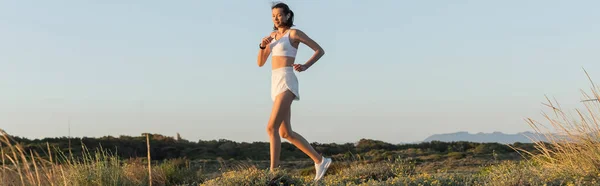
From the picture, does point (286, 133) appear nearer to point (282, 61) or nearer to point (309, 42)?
point (282, 61)

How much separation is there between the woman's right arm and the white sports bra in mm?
135

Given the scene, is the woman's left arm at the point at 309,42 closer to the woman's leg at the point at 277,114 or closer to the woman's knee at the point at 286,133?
the woman's leg at the point at 277,114

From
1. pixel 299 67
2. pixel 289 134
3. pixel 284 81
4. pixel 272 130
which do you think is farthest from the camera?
pixel 289 134

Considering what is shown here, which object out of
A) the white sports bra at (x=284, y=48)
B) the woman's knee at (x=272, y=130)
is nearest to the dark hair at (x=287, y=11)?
the white sports bra at (x=284, y=48)

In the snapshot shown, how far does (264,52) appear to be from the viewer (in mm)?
7207

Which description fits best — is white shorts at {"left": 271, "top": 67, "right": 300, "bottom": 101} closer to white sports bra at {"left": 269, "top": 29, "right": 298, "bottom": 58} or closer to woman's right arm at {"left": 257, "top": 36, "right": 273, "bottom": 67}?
white sports bra at {"left": 269, "top": 29, "right": 298, "bottom": 58}

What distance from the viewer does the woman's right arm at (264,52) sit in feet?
23.4

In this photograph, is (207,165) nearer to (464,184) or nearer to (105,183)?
(105,183)

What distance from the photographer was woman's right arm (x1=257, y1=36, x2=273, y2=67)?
7.14 m

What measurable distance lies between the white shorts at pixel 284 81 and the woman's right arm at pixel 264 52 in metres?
0.40

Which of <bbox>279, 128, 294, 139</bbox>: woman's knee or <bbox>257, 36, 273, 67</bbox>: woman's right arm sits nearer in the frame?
<bbox>279, 128, 294, 139</bbox>: woman's knee

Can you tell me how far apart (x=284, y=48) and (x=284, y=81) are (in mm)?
407

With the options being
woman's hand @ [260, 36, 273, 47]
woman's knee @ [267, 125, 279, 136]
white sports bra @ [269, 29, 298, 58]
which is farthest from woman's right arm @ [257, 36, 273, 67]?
woman's knee @ [267, 125, 279, 136]

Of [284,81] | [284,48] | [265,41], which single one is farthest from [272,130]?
[265,41]
